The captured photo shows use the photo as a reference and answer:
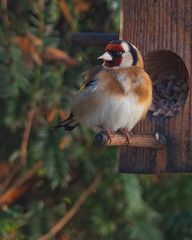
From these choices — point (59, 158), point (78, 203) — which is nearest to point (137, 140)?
point (59, 158)

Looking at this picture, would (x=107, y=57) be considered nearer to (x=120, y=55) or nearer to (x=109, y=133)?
(x=120, y=55)

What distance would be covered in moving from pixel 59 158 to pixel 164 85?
0.63 meters

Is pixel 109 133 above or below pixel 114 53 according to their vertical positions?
below

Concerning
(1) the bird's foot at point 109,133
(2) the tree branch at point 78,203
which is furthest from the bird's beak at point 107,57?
(2) the tree branch at point 78,203

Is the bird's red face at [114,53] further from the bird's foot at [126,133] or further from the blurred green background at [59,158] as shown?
the blurred green background at [59,158]

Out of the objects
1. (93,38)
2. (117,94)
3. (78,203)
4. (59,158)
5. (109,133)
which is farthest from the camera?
(78,203)

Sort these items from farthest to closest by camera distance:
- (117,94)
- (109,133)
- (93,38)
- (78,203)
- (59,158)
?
1. (78,203)
2. (59,158)
3. (93,38)
4. (117,94)
5. (109,133)

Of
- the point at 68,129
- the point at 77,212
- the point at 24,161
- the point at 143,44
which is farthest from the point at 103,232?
the point at 143,44

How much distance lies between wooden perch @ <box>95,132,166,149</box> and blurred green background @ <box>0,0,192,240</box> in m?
0.70

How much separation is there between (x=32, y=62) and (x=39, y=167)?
1.90 ft

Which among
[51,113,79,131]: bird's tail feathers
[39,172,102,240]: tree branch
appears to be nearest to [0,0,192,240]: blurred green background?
[39,172,102,240]: tree branch

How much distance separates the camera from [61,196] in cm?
543

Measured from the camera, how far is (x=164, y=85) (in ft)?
15.1

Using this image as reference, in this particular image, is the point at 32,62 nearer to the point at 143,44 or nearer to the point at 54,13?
the point at 54,13
